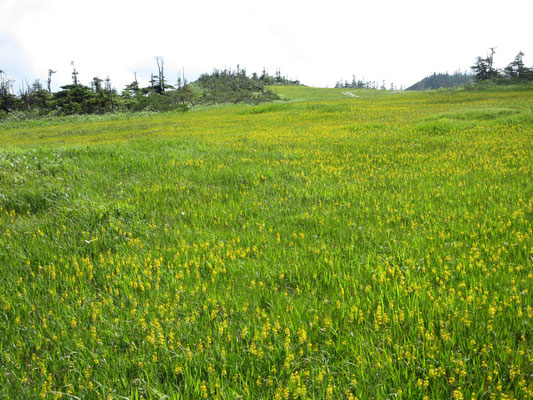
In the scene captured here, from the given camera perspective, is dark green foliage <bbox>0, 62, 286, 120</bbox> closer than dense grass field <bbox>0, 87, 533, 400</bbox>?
No

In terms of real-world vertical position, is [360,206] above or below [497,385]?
above

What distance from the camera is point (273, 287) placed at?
3.33 meters

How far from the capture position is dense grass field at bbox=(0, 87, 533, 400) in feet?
7.45

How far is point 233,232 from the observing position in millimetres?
4828

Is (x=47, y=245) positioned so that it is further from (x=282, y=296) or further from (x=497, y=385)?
(x=497, y=385)

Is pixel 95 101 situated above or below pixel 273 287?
above

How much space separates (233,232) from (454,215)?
3.32 metres

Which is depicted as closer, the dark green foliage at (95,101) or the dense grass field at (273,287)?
the dense grass field at (273,287)

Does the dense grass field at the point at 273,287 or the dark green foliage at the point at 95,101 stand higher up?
the dark green foliage at the point at 95,101

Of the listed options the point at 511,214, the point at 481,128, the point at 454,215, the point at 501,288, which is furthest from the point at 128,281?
the point at 481,128

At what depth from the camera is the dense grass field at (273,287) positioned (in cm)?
227

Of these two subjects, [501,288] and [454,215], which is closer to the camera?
[501,288]

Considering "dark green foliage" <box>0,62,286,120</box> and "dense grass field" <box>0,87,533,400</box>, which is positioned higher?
"dark green foliage" <box>0,62,286,120</box>

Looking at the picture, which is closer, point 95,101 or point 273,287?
point 273,287
